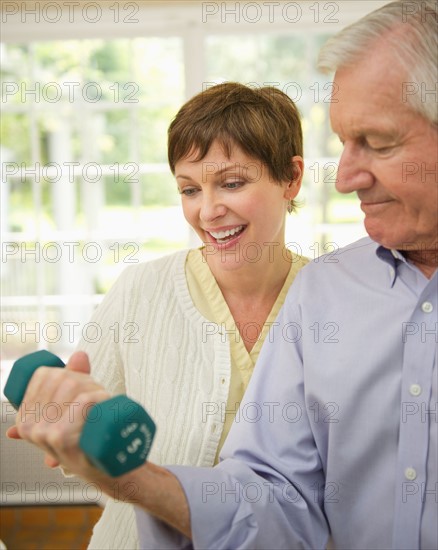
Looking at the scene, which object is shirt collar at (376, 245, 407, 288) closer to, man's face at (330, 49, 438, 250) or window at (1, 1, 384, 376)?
man's face at (330, 49, 438, 250)

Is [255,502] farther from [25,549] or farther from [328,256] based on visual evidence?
[25,549]

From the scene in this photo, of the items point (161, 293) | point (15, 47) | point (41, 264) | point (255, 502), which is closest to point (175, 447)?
point (161, 293)

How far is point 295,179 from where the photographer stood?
2.06 metres

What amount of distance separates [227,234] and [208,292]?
5.8 inches

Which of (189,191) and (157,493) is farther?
(189,191)

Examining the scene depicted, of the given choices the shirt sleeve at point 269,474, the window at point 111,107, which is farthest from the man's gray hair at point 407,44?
the window at point 111,107

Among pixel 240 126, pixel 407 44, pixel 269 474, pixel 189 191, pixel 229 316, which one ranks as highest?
pixel 407 44

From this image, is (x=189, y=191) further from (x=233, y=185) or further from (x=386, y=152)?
(x=386, y=152)

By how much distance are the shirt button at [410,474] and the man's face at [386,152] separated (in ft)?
1.17

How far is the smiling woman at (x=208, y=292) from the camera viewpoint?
5.76ft

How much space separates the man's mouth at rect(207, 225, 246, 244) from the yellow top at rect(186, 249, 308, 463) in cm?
9

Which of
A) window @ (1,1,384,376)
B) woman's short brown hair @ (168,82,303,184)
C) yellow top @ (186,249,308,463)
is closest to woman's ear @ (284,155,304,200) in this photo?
woman's short brown hair @ (168,82,303,184)

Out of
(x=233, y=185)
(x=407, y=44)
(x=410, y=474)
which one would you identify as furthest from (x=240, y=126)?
(x=410, y=474)

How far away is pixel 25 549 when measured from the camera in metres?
3.56
